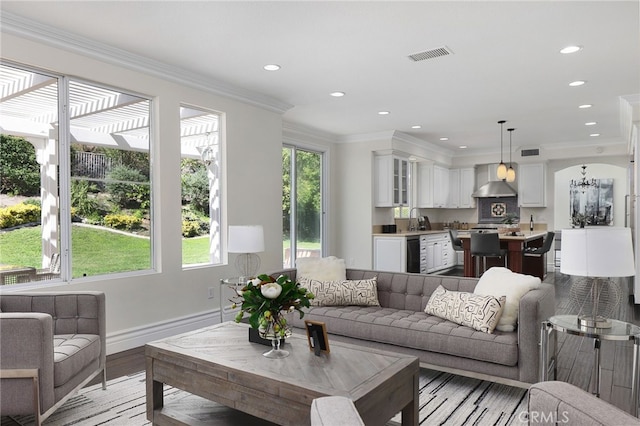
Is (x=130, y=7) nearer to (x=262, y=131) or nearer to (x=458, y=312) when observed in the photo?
(x=262, y=131)

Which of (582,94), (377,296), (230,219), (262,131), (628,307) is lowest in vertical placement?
(628,307)

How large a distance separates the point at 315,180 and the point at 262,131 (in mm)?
2434

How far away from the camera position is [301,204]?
7.14 m

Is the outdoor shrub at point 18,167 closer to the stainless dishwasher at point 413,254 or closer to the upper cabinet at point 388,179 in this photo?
the upper cabinet at point 388,179

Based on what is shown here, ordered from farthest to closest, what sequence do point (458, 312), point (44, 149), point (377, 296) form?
1. point (377, 296)
2. point (44, 149)
3. point (458, 312)

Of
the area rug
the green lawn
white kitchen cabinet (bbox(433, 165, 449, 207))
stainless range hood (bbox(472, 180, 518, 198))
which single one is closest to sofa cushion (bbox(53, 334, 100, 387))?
the area rug

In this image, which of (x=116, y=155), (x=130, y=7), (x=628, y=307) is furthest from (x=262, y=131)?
(x=628, y=307)

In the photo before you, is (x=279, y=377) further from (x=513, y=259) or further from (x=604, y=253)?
(x=513, y=259)

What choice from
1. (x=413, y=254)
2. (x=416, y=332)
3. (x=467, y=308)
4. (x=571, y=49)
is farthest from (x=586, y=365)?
(x=413, y=254)

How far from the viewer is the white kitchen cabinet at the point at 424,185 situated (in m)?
9.41

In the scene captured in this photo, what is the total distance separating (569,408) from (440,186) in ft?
28.4

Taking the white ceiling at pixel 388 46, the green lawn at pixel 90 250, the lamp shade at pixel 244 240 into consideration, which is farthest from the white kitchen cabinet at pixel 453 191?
the green lawn at pixel 90 250

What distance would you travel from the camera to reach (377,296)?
3889mm

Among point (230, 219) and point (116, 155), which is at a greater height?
point (116, 155)
